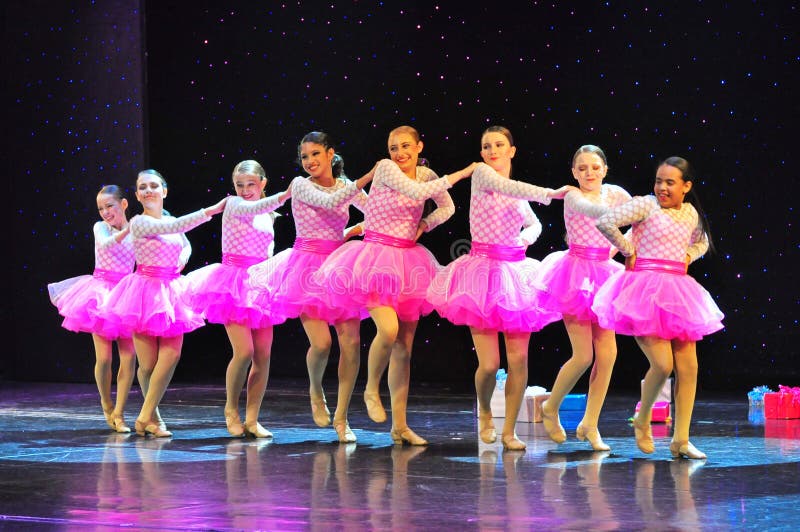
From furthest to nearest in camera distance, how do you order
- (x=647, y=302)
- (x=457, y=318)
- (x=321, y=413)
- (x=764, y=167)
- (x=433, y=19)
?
(x=433, y=19) < (x=764, y=167) < (x=321, y=413) < (x=457, y=318) < (x=647, y=302)

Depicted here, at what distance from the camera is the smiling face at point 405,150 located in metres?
4.93

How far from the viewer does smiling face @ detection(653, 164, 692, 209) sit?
4508 mm

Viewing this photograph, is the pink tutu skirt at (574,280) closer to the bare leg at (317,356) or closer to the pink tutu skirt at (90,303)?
the bare leg at (317,356)

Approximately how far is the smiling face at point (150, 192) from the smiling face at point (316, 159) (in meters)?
0.80

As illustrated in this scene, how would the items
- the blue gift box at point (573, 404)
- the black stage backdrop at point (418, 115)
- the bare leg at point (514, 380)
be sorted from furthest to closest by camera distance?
1. the black stage backdrop at point (418, 115)
2. the blue gift box at point (573, 404)
3. the bare leg at point (514, 380)

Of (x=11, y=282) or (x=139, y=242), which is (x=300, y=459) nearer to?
(x=139, y=242)

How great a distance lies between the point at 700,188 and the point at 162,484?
435 cm

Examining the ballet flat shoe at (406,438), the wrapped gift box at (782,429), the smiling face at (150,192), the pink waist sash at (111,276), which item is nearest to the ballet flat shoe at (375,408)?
the ballet flat shoe at (406,438)

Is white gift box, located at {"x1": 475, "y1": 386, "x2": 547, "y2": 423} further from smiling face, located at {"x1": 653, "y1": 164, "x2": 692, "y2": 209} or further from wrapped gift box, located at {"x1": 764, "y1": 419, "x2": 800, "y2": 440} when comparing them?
smiling face, located at {"x1": 653, "y1": 164, "x2": 692, "y2": 209}

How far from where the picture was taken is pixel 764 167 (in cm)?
695

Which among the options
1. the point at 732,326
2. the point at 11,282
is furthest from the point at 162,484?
the point at 11,282

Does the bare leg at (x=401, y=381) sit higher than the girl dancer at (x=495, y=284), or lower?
lower

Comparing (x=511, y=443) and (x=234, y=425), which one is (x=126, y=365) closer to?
(x=234, y=425)

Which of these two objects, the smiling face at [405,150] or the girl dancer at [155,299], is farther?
the girl dancer at [155,299]
